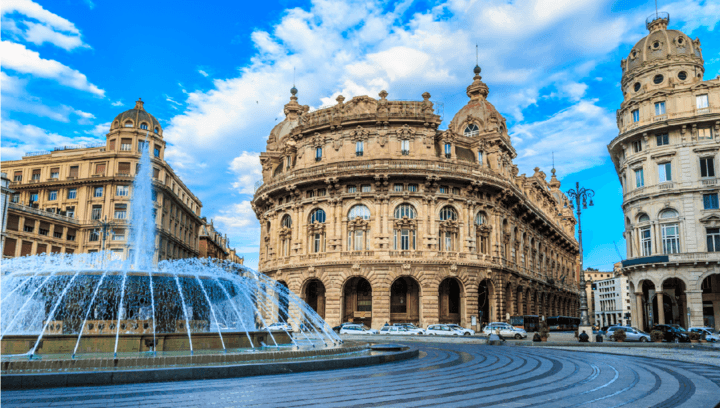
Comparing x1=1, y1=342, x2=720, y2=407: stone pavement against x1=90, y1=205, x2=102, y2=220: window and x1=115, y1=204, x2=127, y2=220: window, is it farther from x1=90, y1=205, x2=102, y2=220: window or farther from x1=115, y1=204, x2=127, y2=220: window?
x1=90, y1=205, x2=102, y2=220: window

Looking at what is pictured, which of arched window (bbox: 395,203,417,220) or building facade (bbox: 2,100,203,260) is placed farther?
building facade (bbox: 2,100,203,260)

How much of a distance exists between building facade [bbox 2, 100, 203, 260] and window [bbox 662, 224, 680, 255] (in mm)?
50234

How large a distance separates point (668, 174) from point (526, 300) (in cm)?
2044

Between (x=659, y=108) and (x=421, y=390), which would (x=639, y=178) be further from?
(x=421, y=390)

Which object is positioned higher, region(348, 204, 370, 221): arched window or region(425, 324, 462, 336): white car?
region(348, 204, 370, 221): arched window

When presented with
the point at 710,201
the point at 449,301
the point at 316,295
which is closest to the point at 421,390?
the point at 449,301

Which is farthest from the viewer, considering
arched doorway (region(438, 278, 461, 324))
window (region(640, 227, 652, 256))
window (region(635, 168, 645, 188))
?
arched doorway (region(438, 278, 461, 324))

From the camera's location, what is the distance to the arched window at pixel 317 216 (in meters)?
47.7

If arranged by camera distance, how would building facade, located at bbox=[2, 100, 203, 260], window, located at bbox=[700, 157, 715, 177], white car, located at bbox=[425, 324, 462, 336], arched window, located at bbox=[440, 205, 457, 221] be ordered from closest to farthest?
white car, located at bbox=[425, 324, 462, 336] → window, located at bbox=[700, 157, 715, 177] → arched window, located at bbox=[440, 205, 457, 221] → building facade, located at bbox=[2, 100, 203, 260]

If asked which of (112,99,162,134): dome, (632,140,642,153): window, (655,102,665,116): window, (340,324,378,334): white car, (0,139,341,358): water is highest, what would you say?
(112,99,162,134): dome

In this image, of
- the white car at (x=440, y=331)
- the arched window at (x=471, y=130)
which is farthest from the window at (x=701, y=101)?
the white car at (x=440, y=331)

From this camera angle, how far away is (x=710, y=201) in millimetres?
41312

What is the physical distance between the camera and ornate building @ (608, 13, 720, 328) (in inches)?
1614

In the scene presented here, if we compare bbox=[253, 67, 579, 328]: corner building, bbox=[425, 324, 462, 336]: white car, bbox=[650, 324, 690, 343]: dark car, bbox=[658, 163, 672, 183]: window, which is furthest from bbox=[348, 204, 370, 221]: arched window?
bbox=[658, 163, 672, 183]: window
